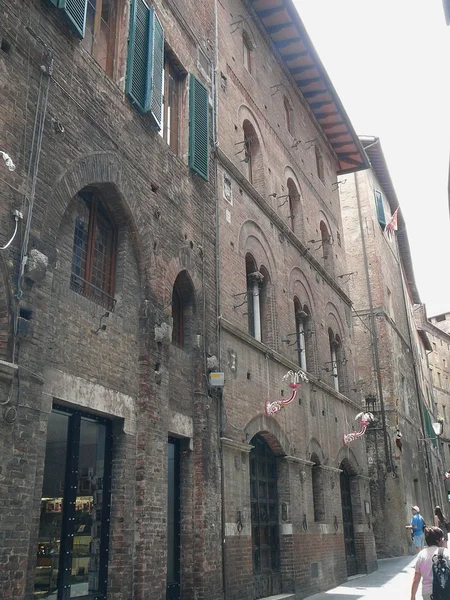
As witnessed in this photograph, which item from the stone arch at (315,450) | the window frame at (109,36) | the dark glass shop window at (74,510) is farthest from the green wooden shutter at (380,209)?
the dark glass shop window at (74,510)

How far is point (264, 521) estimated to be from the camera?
11.2m

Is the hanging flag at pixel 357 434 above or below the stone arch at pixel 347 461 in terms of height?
above

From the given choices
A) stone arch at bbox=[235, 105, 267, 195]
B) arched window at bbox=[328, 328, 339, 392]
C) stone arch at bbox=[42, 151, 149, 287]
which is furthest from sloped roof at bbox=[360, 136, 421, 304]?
stone arch at bbox=[42, 151, 149, 287]

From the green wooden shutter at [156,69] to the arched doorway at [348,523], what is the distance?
1110 centimetres

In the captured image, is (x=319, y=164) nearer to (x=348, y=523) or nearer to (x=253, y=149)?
(x=253, y=149)

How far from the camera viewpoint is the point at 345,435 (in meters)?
16.2

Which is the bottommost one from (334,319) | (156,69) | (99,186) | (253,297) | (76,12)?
(99,186)

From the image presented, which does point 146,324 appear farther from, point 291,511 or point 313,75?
point 313,75

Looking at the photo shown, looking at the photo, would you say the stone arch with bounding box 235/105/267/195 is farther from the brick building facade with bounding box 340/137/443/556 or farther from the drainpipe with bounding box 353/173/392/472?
the drainpipe with bounding box 353/173/392/472

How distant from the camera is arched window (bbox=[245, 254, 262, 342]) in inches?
500

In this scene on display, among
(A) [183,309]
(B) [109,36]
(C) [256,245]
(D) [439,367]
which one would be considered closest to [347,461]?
(C) [256,245]

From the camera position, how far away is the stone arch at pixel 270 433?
431 inches

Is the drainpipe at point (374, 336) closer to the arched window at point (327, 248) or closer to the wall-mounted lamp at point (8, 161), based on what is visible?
the arched window at point (327, 248)

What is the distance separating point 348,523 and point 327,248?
819 centimetres
